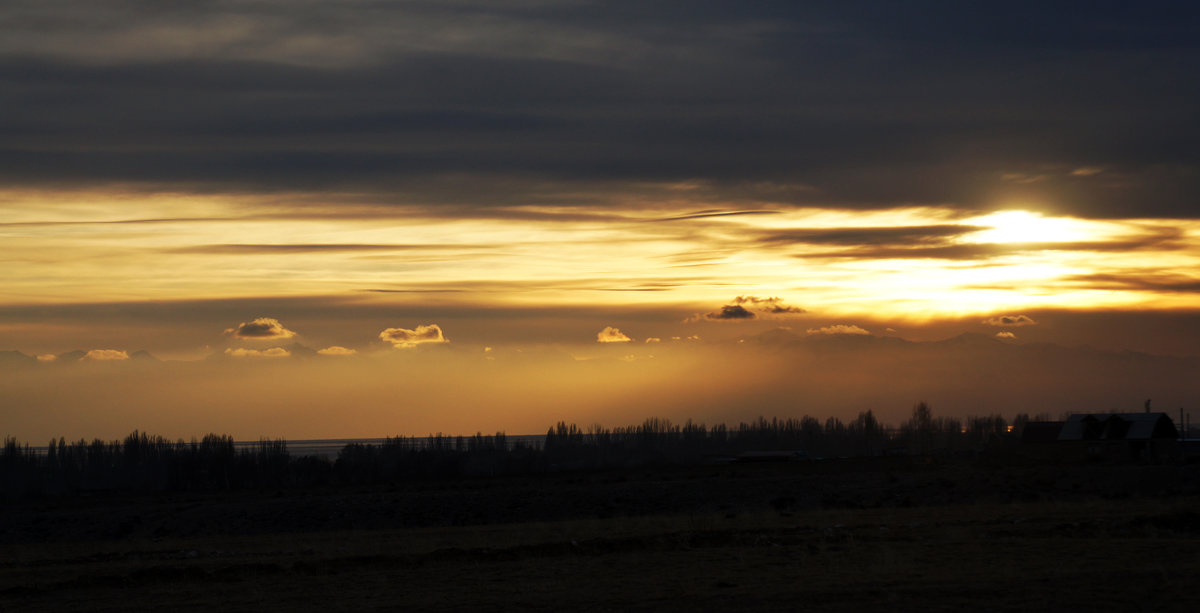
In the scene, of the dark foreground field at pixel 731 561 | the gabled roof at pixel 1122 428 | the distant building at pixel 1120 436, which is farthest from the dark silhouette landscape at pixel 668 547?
the gabled roof at pixel 1122 428

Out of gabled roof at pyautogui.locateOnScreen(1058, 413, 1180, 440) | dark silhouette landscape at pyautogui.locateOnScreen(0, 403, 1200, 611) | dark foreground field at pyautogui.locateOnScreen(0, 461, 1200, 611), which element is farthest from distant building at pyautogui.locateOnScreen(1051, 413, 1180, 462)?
dark foreground field at pyautogui.locateOnScreen(0, 461, 1200, 611)

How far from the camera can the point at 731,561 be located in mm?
30266

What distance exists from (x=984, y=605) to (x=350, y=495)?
216ft

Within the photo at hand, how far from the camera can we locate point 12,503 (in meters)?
97.3

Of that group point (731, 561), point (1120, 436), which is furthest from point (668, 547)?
point (1120, 436)

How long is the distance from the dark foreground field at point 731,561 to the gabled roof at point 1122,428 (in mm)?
34701

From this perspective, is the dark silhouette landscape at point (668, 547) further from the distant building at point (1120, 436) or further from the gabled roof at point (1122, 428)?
the gabled roof at point (1122, 428)

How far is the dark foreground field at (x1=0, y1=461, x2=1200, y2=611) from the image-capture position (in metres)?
23.6

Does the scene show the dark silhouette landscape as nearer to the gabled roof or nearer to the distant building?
the distant building

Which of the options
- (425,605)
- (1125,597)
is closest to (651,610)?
(425,605)

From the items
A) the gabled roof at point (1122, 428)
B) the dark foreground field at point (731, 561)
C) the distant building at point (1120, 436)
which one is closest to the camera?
the dark foreground field at point (731, 561)

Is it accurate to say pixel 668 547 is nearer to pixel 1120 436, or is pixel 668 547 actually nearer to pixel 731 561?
pixel 731 561

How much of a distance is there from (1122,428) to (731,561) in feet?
271

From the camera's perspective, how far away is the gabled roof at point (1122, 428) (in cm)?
9894
